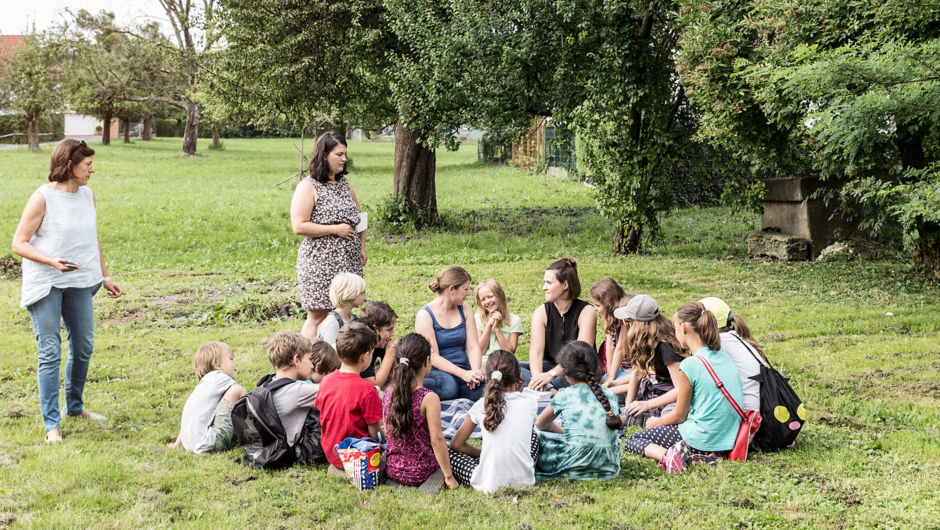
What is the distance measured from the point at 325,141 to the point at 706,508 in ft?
11.1

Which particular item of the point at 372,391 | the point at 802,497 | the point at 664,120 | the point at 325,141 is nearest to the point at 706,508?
the point at 802,497

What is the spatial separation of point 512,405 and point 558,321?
148 centimetres

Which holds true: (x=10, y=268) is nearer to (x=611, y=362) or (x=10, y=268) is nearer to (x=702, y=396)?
(x=611, y=362)

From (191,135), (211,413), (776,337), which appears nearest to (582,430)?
(211,413)

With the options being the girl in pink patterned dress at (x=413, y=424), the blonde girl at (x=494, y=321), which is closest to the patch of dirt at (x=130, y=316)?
the blonde girl at (x=494, y=321)

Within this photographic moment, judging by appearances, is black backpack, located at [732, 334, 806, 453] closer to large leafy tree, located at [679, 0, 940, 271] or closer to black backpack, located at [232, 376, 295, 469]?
black backpack, located at [232, 376, 295, 469]

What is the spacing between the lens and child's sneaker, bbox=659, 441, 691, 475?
13.0 ft

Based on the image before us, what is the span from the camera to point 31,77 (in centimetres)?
3166

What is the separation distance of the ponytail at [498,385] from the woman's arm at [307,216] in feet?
6.35

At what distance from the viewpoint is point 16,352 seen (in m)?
6.52

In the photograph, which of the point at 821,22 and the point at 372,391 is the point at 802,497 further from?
the point at 821,22

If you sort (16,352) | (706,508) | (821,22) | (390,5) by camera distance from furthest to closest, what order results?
(390,5)
(821,22)
(16,352)
(706,508)

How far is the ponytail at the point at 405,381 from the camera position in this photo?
149 inches

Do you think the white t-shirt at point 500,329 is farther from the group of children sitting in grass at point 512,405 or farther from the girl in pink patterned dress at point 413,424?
the girl in pink patterned dress at point 413,424
